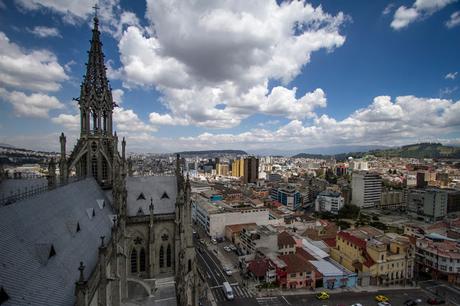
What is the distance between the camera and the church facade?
102ft

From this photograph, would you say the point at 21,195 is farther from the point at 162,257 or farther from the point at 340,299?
A: the point at 340,299

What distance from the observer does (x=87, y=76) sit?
40.6 m

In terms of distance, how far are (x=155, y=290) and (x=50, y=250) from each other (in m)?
17.5

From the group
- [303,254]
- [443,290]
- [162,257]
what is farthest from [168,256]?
[443,290]

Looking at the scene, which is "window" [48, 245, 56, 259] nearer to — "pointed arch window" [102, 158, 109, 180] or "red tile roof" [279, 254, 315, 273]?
"pointed arch window" [102, 158, 109, 180]

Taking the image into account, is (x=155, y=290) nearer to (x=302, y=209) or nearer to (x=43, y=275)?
(x=43, y=275)

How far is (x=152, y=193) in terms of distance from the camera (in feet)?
128

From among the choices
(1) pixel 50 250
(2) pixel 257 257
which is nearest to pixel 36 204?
(1) pixel 50 250

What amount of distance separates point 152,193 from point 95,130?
1268 cm

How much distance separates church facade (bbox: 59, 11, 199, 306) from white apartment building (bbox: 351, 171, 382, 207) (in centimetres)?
12414

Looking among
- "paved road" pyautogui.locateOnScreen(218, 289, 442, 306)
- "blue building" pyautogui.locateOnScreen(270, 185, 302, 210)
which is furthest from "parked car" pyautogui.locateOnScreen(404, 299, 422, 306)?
"blue building" pyautogui.locateOnScreen(270, 185, 302, 210)

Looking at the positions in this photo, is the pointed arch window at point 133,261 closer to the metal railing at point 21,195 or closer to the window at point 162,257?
the window at point 162,257

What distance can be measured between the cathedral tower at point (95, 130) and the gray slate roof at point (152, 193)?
4121 mm

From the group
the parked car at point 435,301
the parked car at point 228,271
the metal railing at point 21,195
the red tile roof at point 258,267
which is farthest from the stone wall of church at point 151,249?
the parked car at point 435,301
